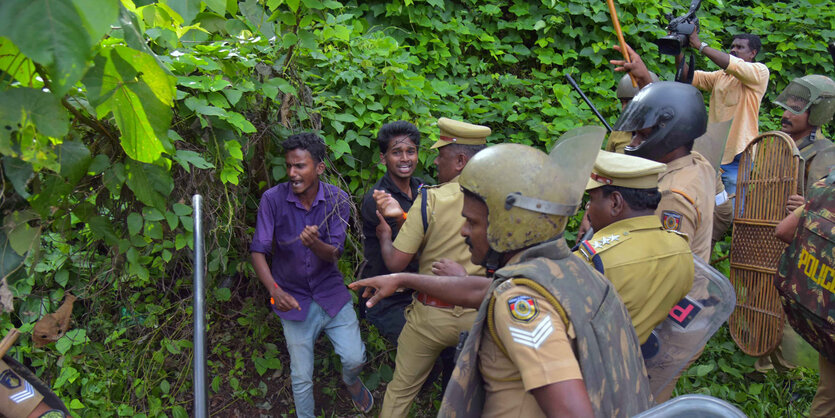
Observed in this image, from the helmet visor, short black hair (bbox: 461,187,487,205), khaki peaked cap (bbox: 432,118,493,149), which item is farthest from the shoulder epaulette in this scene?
khaki peaked cap (bbox: 432,118,493,149)

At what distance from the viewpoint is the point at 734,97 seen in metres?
5.82

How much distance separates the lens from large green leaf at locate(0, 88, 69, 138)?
1583 millimetres

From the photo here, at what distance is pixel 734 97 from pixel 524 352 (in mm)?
5132

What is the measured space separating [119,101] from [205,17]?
1.75m

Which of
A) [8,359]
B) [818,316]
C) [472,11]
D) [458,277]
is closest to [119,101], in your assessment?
[8,359]

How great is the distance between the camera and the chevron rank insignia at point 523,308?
173 cm

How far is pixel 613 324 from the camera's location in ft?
6.29

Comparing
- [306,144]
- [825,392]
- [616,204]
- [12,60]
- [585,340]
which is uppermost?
[12,60]

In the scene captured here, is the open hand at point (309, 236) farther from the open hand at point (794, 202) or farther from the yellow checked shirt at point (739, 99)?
the yellow checked shirt at point (739, 99)

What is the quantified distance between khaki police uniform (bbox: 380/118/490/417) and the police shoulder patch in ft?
3.27

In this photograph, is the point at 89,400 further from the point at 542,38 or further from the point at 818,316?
the point at 542,38

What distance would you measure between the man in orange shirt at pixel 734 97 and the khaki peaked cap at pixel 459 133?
269cm

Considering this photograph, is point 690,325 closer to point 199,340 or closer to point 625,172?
point 625,172

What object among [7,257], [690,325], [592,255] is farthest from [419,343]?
[7,257]
